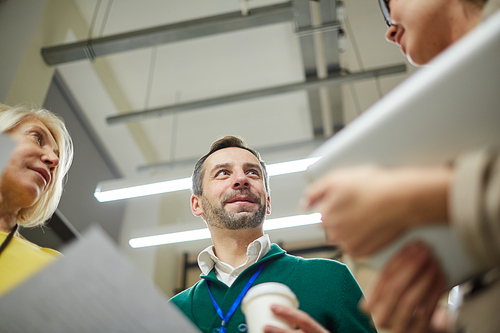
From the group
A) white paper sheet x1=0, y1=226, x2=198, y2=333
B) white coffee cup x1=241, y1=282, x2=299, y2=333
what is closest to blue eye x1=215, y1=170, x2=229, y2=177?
white coffee cup x1=241, y1=282, x2=299, y2=333

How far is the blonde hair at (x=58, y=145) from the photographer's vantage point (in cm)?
148

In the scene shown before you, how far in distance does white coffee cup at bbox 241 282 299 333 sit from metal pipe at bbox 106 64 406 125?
322cm

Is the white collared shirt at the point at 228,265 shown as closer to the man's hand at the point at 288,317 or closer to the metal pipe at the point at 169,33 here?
the man's hand at the point at 288,317

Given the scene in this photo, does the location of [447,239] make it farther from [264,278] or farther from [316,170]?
[264,278]

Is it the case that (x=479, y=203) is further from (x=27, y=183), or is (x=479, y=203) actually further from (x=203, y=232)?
(x=203, y=232)

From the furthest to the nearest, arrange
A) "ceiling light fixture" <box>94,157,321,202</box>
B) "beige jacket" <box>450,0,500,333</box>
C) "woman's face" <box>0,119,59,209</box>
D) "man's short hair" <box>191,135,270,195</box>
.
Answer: "ceiling light fixture" <box>94,157,321,202</box> < "man's short hair" <box>191,135,270,195</box> < "woman's face" <box>0,119,59,209</box> < "beige jacket" <box>450,0,500,333</box>

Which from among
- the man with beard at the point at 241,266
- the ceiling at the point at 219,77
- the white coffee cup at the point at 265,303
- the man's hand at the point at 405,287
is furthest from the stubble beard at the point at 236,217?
the ceiling at the point at 219,77

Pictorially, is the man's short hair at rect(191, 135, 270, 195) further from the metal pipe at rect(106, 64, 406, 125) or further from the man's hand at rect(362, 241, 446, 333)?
the metal pipe at rect(106, 64, 406, 125)

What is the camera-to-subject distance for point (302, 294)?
1227mm

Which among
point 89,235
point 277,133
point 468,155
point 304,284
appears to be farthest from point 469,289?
point 277,133

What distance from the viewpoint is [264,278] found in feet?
4.27

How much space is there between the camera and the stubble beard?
5.03ft

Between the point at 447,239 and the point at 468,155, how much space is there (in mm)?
106

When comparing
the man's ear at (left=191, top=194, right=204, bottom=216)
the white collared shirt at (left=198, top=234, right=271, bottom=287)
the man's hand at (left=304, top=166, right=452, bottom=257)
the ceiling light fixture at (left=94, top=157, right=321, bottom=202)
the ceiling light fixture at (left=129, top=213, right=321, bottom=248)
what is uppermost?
the man's hand at (left=304, top=166, right=452, bottom=257)
